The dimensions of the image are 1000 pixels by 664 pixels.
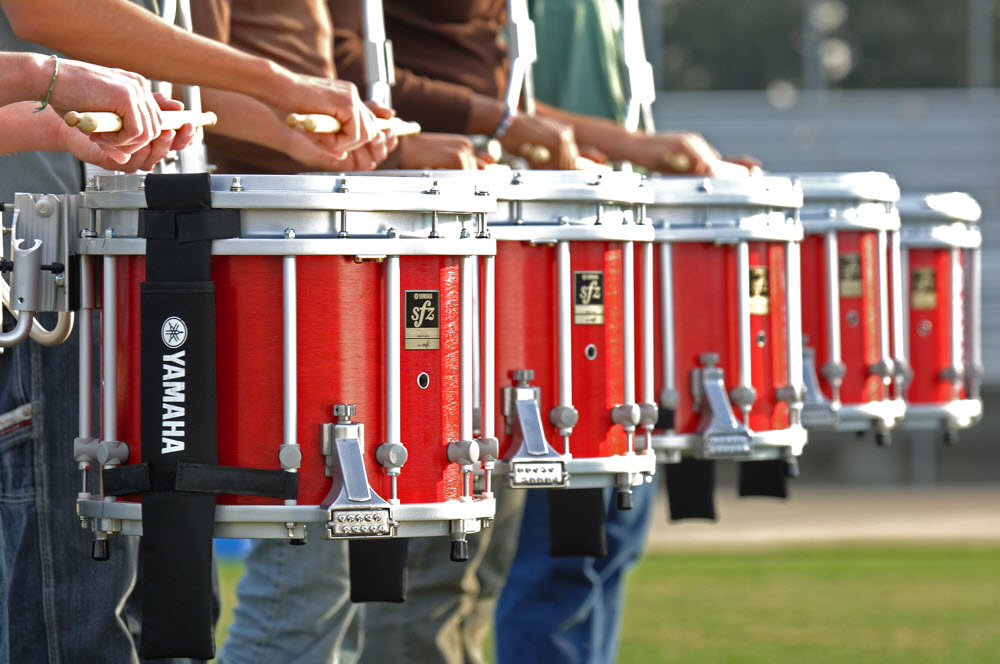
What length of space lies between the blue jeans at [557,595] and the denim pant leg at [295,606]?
109cm

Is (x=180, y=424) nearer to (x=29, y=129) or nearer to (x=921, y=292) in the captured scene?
(x=29, y=129)

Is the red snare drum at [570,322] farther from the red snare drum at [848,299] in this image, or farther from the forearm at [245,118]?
the red snare drum at [848,299]

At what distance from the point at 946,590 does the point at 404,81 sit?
6092 mm

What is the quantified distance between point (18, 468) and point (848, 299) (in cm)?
197

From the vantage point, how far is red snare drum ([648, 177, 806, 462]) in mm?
3527

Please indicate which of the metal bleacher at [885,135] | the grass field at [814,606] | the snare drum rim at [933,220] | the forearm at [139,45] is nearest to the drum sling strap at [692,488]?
the forearm at [139,45]

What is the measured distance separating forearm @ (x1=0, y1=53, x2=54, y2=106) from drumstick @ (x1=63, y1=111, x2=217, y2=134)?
0.07 metres

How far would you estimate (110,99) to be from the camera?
2.64m

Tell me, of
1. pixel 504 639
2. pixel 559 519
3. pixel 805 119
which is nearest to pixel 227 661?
pixel 559 519

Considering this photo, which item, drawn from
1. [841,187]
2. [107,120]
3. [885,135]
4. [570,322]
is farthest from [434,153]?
[885,135]

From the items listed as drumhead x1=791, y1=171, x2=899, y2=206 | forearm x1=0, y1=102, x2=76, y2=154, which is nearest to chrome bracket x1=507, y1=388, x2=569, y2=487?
forearm x1=0, y1=102, x2=76, y2=154

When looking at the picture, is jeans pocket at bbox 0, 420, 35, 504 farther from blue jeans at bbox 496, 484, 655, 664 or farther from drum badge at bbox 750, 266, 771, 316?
blue jeans at bbox 496, 484, 655, 664

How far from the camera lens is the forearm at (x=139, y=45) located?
282cm

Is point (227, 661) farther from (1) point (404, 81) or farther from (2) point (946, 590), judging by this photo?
(2) point (946, 590)
